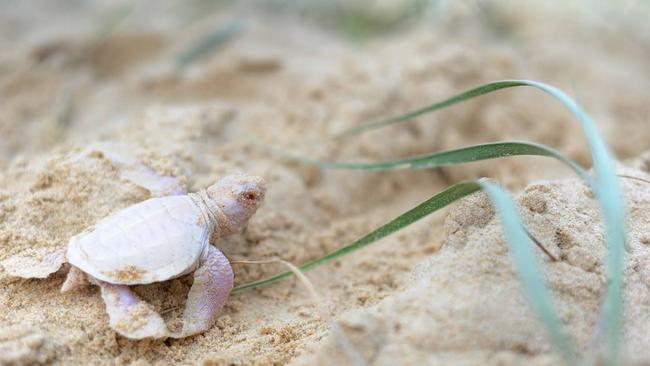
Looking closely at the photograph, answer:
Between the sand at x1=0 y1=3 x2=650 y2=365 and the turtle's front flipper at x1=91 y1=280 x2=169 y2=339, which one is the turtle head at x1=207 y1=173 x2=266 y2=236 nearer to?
the sand at x1=0 y1=3 x2=650 y2=365

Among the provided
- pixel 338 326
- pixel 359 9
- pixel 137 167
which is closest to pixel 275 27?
pixel 359 9

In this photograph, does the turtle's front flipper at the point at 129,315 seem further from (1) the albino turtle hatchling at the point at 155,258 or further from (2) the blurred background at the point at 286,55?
(2) the blurred background at the point at 286,55

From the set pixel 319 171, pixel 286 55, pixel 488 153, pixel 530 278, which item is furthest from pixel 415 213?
pixel 286 55

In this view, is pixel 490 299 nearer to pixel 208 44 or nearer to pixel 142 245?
pixel 142 245

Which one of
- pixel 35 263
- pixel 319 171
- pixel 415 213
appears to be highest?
pixel 415 213

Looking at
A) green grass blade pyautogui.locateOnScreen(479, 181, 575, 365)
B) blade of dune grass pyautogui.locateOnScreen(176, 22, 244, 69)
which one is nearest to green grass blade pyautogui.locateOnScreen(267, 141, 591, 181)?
green grass blade pyautogui.locateOnScreen(479, 181, 575, 365)

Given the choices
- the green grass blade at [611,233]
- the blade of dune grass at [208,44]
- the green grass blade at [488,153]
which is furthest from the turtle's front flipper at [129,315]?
the blade of dune grass at [208,44]
